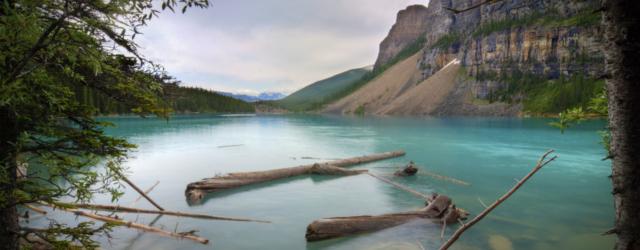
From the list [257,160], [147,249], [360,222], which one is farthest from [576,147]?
[147,249]

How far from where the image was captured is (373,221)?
11984 millimetres

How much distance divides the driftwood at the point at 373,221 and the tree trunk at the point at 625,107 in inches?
263

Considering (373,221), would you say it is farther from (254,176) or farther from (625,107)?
(254,176)

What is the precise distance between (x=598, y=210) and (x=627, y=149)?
1539cm

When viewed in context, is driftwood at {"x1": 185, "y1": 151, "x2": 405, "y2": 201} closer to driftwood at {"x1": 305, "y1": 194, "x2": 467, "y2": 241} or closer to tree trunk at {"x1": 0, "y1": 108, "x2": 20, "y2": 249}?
driftwood at {"x1": 305, "y1": 194, "x2": 467, "y2": 241}

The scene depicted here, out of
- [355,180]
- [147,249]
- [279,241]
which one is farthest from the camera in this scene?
[355,180]

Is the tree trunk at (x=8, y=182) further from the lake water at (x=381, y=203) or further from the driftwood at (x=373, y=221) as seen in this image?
the driftwood at (x=373, y=221)

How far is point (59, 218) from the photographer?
13.3m

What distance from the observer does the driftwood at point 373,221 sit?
11344 millimetres

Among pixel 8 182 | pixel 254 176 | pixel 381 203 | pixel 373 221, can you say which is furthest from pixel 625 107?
pixel 254 176

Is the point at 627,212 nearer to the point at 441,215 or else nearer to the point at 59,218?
the point at 441,215

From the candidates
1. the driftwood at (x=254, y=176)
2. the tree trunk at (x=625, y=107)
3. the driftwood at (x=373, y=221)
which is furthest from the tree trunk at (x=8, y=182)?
the driftwood at (x=254, y=176)

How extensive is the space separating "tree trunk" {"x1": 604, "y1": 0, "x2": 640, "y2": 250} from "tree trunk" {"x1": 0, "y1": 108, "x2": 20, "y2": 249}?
309 inches

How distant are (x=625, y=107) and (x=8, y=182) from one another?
26.2ft
